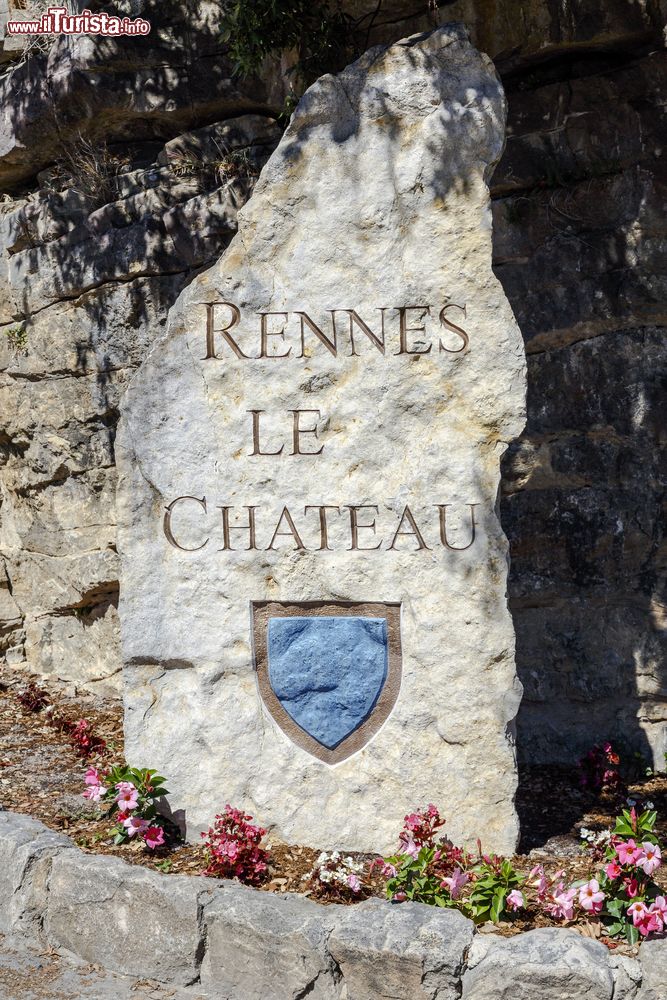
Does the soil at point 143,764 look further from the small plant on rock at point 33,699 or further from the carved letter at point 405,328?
the carved letter at point 405,328

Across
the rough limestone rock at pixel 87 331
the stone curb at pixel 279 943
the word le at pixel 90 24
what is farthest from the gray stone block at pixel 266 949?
the word le at pixel 90 24

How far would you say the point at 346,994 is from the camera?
3021mm

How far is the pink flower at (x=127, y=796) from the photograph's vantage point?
3.81 meters

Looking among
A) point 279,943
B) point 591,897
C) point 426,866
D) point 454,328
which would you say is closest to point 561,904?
point 591,897

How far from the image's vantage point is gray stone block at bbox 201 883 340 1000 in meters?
3.03

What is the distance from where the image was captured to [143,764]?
3.95 metres

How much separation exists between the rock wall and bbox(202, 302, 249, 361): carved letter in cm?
165

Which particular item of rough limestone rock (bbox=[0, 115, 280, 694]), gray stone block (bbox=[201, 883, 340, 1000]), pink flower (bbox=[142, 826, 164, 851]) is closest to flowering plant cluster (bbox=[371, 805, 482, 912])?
Answer: gray stone block (bbox=[201, 883, 340, 1000])

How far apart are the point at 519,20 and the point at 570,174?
80 centimetres

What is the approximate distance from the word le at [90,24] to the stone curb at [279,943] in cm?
448

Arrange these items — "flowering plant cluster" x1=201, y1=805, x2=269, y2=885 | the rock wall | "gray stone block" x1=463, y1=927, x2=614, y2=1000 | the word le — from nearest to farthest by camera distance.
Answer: "gray stone block" x1=463, y1=927, x2=614, y2=1000, "flowering plant cluster" x1=201, y1=805, x2=269, y2=885, the rock wall, the word le

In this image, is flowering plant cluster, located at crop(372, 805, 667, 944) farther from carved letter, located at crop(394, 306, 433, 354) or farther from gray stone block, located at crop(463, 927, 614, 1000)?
carved letter, located at crop(394, 306, 433, 354)

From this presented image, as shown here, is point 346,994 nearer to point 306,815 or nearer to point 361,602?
point 306,815

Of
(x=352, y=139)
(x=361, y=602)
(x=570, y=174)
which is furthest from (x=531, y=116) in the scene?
(x=361, y=602)
